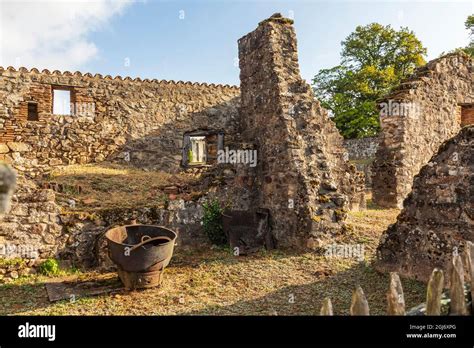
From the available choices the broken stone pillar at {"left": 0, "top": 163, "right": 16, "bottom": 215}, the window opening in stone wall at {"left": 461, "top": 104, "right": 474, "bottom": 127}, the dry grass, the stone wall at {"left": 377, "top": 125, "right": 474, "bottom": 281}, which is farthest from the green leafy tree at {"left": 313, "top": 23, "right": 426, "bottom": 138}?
the broken stone pillar at {"left": 0, "top": 163, "right": 16, "bottom": 215}

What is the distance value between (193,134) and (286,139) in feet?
29.9

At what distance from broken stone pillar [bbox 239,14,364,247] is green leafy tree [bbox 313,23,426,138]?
1789 centimetres

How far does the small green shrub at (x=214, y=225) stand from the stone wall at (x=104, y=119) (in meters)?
7.65

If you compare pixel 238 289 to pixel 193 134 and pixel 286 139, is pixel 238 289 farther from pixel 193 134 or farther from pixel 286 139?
pixel 193 134

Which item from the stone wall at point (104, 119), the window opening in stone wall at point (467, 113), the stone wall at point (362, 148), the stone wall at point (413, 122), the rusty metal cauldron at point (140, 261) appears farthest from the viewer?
the stone wall at point (362, 148)

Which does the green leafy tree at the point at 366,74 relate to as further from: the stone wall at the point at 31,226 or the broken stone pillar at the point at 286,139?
the stone wall at the point at 31,226

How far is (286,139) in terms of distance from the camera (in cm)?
931

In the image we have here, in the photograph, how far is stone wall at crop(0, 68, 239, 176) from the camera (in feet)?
47.9

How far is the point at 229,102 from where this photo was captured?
749 inches

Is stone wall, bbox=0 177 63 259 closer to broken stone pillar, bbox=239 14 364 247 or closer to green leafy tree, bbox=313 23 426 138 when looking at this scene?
broken stone pillar, bbox=239 14 364 247

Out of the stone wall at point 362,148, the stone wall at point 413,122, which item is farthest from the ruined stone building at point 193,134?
the stone wall at point 362,148

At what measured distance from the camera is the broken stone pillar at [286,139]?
886cm
